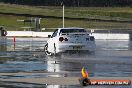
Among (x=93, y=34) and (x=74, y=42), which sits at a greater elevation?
(x=93, y=34)

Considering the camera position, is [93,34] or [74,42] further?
[93,34]

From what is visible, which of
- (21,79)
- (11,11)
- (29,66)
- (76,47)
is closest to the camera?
(21,79)

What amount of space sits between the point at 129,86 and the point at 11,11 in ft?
329

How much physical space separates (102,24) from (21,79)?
82591 mm

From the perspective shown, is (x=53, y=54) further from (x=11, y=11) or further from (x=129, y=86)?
(x=11, y=11)

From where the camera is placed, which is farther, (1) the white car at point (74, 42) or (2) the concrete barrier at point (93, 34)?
(2) the concrete barrier at point (93, 34)

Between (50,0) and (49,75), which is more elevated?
(50,0)

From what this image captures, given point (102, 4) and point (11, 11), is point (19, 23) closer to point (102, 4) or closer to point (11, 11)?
point (11, 11)

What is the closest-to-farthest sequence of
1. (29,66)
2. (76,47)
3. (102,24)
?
(29,66) → (76,47) → (102,24)

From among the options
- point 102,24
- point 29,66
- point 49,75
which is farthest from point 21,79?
point 102,24

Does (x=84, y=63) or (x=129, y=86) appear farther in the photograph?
(x=84, y=63)

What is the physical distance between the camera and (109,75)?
1697 centimetres

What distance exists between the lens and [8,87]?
45.0ft

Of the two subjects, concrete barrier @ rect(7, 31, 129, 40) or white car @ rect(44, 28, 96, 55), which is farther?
concrete barrier @ rect(7, 31, 129, 40)
